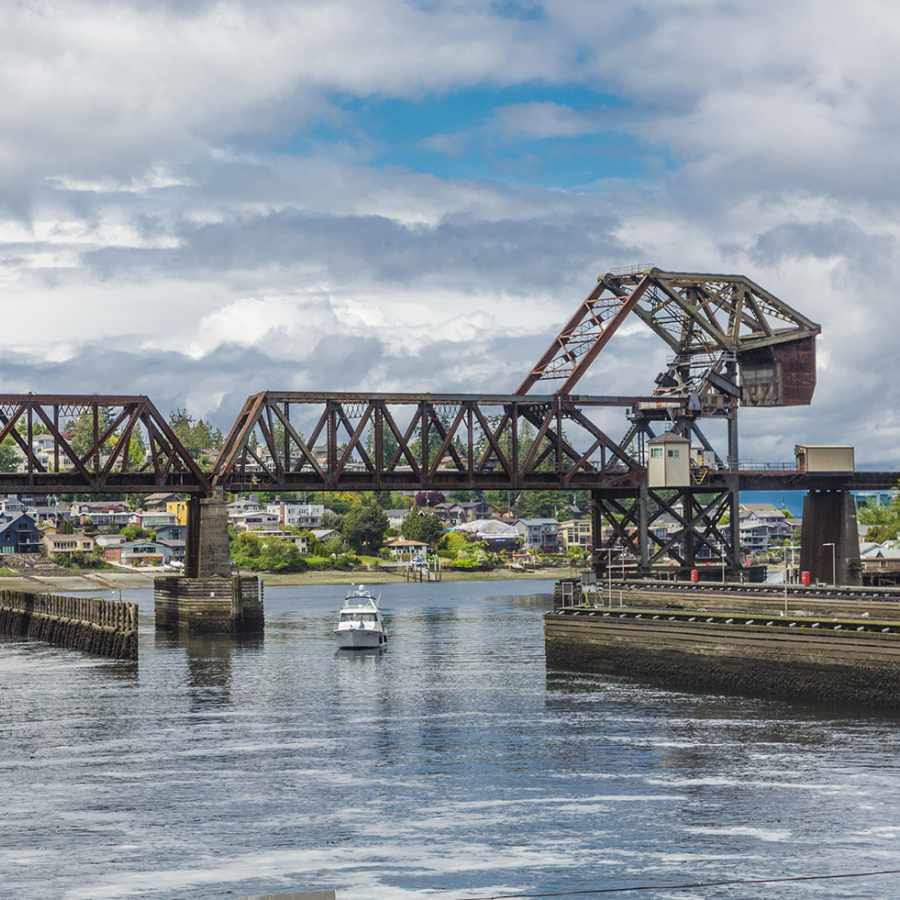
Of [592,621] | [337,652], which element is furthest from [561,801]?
[337,652]

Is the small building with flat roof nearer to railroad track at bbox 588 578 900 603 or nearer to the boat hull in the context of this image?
railroad track at bbox 588 578 900 603

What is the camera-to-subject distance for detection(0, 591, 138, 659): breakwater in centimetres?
10431

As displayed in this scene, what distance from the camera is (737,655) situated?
79.9 m

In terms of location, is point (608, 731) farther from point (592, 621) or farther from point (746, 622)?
point (592, 621)

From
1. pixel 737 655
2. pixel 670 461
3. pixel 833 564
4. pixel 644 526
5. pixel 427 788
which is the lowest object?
pixel 427 788

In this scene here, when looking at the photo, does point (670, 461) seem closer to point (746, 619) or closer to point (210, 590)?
point (210, 590)

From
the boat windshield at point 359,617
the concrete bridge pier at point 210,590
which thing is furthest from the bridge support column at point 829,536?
the concrete bridge pier at point 210,590

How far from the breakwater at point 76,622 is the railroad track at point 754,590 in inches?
1160

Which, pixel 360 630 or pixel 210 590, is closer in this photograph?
pixel 360 630

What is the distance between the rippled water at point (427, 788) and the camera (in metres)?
43.0

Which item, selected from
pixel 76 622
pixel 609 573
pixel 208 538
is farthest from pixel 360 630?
pixel 208 538

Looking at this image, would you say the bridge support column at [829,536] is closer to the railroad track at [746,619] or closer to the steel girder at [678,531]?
the steel girder at [678,531]

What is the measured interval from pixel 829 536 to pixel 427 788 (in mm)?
97162

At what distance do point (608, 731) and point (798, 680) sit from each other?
12437 millimetres
